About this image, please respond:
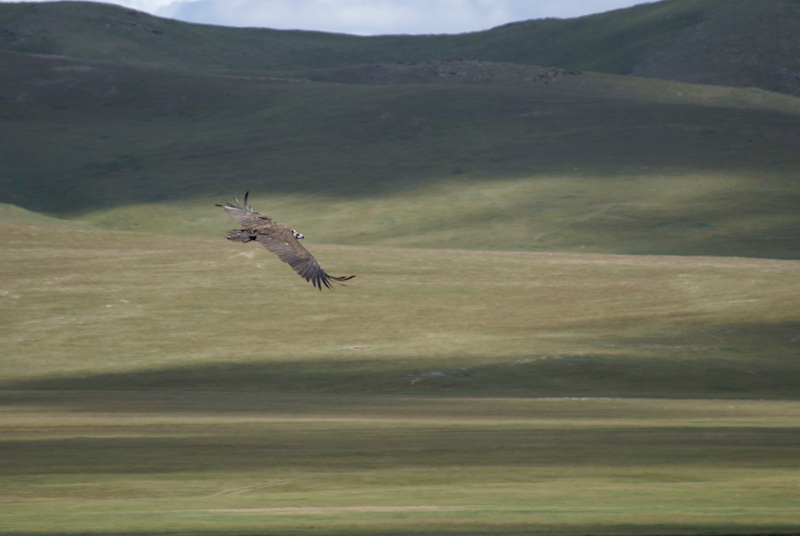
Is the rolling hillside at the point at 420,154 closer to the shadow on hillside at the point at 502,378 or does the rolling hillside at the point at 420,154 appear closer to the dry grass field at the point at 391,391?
the dry grass field at the point at 391,391

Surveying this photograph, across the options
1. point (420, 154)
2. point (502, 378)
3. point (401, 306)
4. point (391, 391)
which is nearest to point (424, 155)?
point (420, 154)

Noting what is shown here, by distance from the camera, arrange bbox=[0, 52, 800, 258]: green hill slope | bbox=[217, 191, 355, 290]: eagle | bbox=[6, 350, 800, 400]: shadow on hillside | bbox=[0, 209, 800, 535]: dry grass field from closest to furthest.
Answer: bbox=[217, 191, 355, 290]: eagle → bbox=[0, 209, 800, 535]: dry grass field → bbox=[6, 350, 800, 400]: shadow on hillside → bbox=[0, 52, 800, 258]: green hill slope

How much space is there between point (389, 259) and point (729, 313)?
21983 millimetres

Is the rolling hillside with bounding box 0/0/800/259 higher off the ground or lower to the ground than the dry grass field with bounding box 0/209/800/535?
higher

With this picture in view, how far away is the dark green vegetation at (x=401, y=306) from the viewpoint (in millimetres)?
20266

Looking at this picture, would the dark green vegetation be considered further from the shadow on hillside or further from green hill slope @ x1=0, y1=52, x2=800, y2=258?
green hill slope @ x1=0, y1=52, x2=800, y2=258

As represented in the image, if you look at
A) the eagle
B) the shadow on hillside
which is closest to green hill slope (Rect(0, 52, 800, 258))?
the shadow on hillside

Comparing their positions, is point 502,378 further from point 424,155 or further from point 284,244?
point 424,155

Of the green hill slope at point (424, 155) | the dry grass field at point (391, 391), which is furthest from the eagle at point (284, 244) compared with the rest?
the green hill slope at point (424, 155)

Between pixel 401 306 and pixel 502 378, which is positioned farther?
pixel 401 306

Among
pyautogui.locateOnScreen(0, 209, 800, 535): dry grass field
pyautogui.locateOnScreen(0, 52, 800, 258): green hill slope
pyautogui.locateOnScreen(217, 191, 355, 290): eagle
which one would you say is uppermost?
pyautogui.locateOnScreen(0, 52, 800, 258): green hill slope

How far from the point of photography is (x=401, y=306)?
182 feet

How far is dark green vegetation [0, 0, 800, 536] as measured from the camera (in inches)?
798

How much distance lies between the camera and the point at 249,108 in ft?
432
